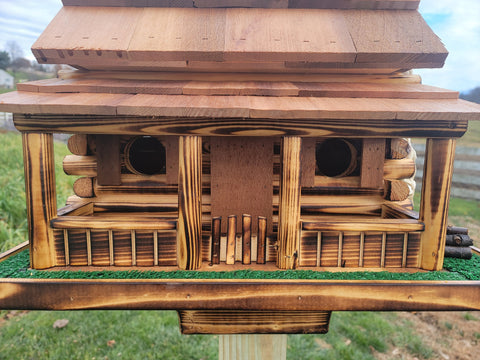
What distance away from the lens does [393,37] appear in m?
1.91

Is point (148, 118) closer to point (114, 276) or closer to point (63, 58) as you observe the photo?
point (63, 58)

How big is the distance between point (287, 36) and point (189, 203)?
1.06 m

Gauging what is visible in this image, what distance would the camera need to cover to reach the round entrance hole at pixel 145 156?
240 cm

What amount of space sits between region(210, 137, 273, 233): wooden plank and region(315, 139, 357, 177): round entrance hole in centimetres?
56

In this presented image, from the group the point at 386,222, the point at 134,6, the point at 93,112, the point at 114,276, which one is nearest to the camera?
the point at 93,112

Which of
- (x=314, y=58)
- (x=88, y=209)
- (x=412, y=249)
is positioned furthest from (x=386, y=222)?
(x=88, y=209)

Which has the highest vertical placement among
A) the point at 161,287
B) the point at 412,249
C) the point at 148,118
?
the point at 148,118

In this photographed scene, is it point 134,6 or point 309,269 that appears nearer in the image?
point 309,269

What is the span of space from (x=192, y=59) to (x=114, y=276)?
1183mm

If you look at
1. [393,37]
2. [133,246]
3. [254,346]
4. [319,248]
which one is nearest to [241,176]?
[319,248]

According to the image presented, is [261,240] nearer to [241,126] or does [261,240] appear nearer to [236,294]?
[236,294]

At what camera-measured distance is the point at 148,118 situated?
166cm

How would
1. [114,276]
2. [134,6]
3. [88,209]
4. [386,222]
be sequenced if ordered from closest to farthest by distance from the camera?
1. [114,276]
2. [386,222]
3. [134,6]
4. [88,209]

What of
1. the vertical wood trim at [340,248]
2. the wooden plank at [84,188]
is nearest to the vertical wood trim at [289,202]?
the vertical wood trim at [340,248]
